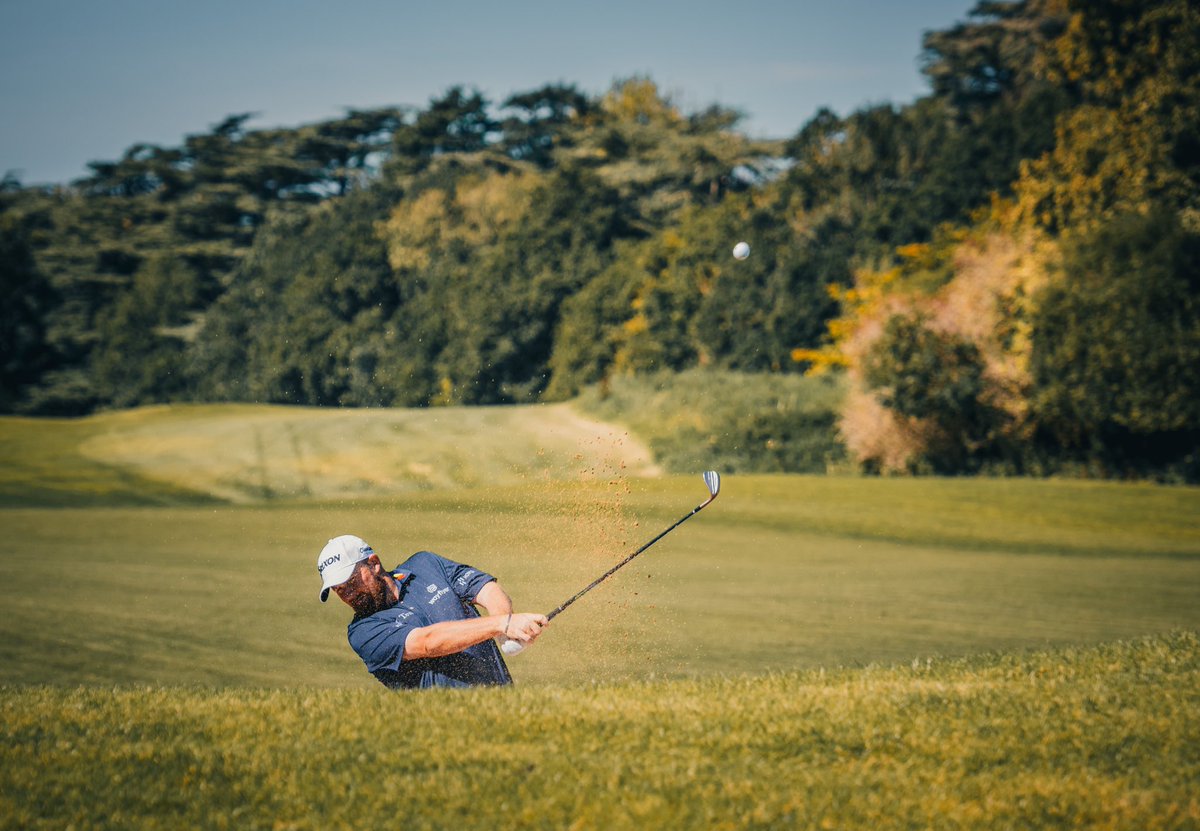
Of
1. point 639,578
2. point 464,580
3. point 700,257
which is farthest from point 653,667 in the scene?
point 700,257

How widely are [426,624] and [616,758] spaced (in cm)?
183

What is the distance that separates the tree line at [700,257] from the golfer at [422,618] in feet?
97.6

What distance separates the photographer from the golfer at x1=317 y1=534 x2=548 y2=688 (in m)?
6.86

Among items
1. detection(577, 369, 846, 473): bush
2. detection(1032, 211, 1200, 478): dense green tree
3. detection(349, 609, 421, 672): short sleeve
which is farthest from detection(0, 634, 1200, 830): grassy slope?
detection(577, 369, 846, 473): bush

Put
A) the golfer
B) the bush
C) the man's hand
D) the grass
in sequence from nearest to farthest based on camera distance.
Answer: the grass
the man's hand
the golfer
the bush

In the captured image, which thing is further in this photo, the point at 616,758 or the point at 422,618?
the point at 422,618

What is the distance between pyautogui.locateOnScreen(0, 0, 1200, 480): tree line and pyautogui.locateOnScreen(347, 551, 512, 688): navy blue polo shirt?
1170 inches

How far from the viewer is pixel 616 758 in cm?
586

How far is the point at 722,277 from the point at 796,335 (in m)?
4.59

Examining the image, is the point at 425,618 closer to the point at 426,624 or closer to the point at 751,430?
the point at 426,624

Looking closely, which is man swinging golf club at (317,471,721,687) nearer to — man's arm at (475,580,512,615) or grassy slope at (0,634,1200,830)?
man's arm at (475,580,512,615)

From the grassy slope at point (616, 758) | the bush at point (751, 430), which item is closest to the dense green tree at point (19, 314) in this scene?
the bush at point (751, 430)

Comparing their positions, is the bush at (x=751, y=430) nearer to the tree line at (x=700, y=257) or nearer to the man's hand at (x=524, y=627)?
the tree line at (x=700, y=257)

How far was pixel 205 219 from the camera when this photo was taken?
8131cm
